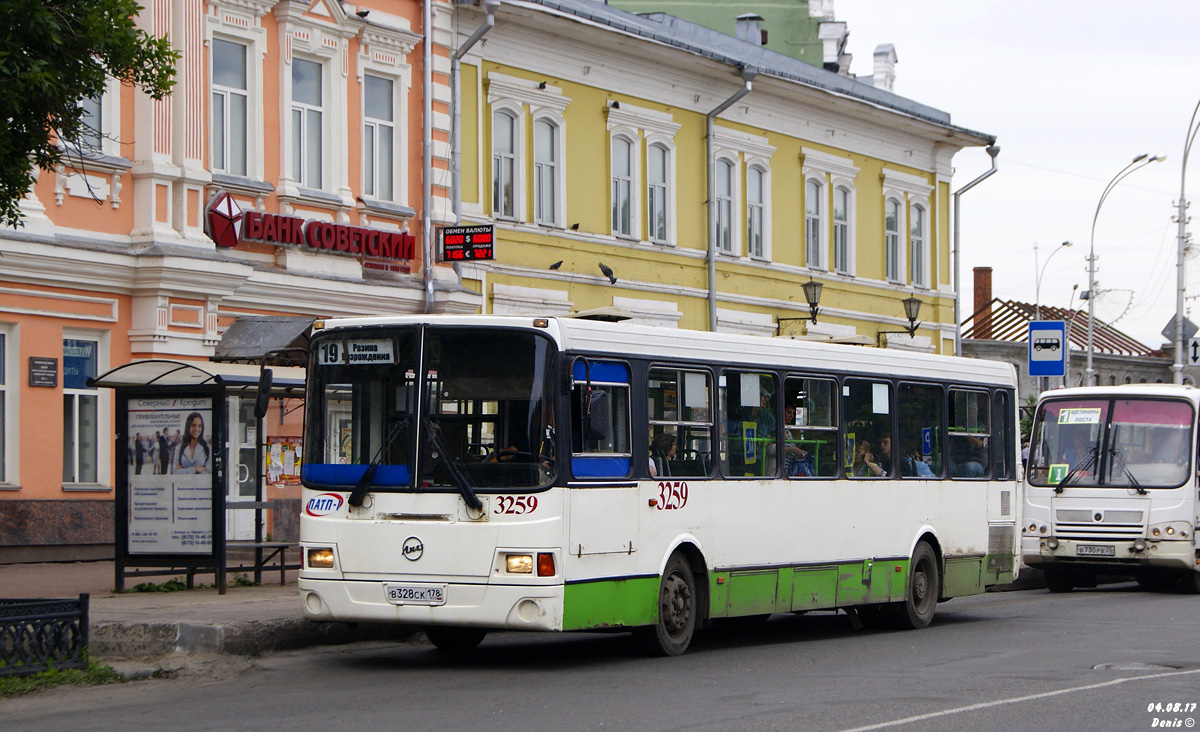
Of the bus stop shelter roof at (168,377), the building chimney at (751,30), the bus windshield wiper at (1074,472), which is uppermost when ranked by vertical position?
the building chimney at (751,30)

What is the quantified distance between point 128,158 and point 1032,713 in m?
16.0

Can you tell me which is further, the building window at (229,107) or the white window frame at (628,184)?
the white window frame at (628,184)

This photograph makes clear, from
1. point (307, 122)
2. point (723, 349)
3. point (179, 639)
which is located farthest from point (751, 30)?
point (179, 639)

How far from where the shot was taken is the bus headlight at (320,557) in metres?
12.5

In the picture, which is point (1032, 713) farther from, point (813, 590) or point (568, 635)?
point (568, 635)

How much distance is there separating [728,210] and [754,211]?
1.04m

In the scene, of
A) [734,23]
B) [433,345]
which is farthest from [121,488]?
[734,23]

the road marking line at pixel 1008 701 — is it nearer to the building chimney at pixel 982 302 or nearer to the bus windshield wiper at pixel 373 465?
the bus windshield wiper at pixel 373 465

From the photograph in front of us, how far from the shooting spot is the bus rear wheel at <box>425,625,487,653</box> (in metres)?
13.8

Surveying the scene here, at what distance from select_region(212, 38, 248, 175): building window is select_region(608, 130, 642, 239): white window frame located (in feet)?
29.1

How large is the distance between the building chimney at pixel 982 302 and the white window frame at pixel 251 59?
29.9 metres

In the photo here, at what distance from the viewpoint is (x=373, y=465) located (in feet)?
40.9

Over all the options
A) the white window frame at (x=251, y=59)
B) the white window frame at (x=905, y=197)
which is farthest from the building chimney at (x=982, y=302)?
the white window frame at (x=251, y=59)

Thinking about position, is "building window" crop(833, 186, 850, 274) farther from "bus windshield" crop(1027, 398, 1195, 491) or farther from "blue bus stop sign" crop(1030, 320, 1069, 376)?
"bus windshield" crop(1027, 398, 1195, 491)
